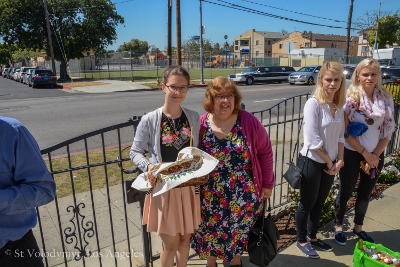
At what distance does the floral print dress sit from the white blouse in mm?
648

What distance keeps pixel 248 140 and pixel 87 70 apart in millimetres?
35529

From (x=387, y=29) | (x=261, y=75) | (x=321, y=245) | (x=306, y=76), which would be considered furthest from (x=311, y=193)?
(x=387, y=29)

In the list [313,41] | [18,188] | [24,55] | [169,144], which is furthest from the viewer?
[313,41]

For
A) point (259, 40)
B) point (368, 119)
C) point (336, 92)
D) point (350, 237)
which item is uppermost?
point (259, 40)

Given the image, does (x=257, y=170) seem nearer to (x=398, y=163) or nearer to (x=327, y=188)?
(x=327, y=188)

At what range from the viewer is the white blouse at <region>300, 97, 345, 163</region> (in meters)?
2.50

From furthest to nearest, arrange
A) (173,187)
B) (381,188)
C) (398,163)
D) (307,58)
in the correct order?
(307,58) → (398,163) → (381,188) → (173,187)

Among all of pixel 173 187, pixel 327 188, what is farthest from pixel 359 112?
pixel 173 187

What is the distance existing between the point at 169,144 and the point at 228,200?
62 cm

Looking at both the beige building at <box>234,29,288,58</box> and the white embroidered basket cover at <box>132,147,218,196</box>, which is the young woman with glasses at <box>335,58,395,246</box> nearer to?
the white embroidered basket cover at <box>132,147,218,196</box>

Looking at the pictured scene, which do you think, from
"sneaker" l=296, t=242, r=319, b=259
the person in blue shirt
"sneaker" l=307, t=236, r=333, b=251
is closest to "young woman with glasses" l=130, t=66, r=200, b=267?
the person in blue shirt

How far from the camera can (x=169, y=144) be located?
2.10m

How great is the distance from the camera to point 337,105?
2.58 metres

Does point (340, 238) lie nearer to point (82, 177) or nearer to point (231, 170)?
point (231, 170)
